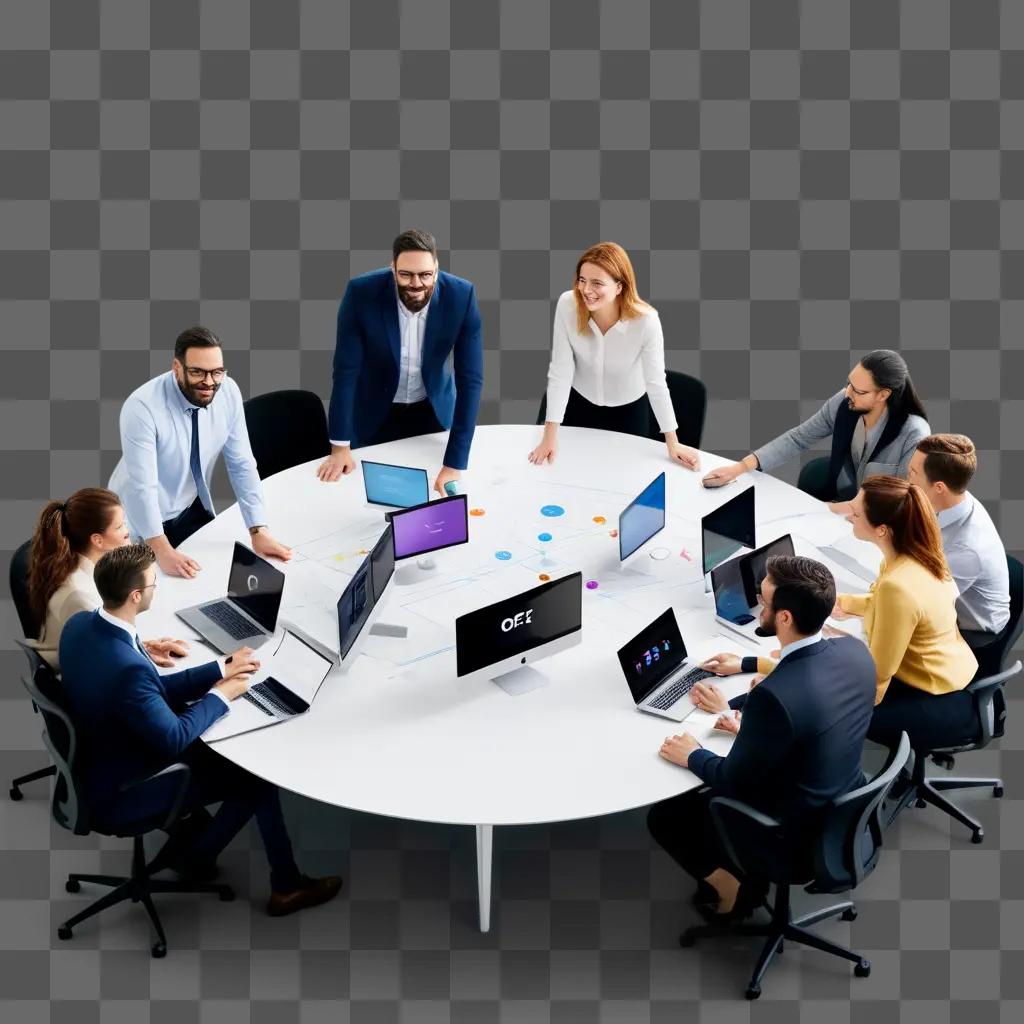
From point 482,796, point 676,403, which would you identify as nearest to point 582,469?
point 676,403

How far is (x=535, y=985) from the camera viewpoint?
5.45 metres

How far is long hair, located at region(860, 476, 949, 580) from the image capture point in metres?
5.32

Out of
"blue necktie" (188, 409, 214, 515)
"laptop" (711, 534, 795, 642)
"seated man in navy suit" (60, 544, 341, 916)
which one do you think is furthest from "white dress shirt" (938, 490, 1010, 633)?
"blue necktie" (188, 409, 214, 515)

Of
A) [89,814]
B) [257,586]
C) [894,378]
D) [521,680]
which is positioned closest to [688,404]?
[894,378]

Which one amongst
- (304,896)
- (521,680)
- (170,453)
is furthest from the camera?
(170,453)

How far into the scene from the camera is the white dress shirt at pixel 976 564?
5879mm

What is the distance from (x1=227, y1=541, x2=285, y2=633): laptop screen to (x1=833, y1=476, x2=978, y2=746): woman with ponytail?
236 cm

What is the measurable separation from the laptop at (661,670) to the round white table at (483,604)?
0.22 ft

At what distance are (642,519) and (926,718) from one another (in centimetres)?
149

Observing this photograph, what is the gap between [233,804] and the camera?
5.52 m

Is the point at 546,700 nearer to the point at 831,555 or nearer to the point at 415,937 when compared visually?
the point at 415,937

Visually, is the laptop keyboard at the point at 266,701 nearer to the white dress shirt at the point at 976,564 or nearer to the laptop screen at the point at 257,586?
the laptop screen at the point at 257,586

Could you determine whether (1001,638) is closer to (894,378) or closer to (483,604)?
(894,378)

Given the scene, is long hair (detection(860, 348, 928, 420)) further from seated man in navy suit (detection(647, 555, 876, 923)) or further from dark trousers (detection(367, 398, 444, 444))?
dark trousers (detection(367, 398, 444, 444))
